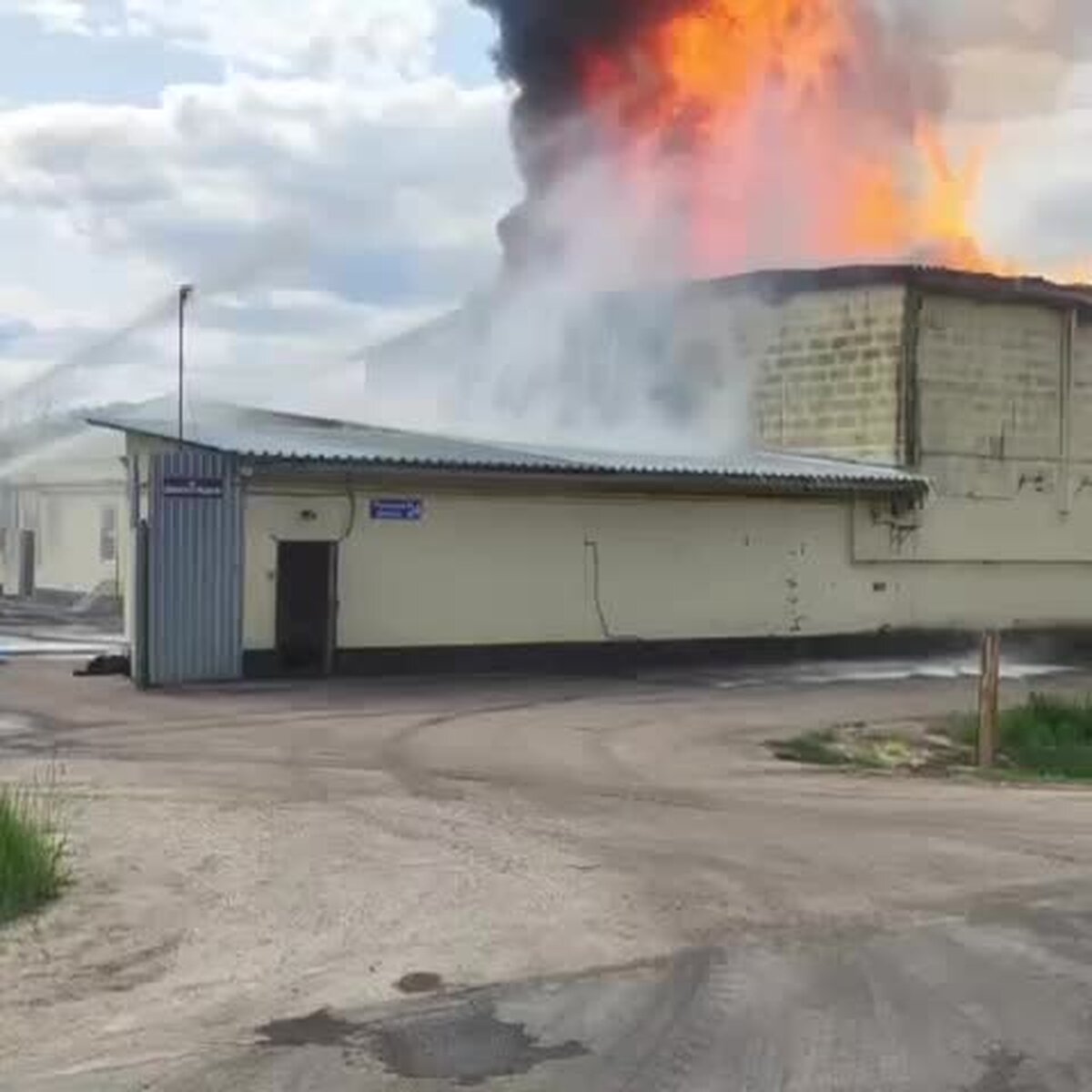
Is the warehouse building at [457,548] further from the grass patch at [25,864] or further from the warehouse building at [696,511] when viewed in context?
the grass patch at [25,864]

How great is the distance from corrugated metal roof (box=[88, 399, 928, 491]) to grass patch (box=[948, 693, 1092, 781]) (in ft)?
24.3

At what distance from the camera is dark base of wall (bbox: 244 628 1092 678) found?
25.0m

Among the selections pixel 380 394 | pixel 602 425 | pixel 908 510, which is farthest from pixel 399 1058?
pixel 380 394

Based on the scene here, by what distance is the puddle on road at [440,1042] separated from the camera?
20.1 feet

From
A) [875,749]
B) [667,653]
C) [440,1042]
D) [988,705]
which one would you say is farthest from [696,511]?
[440,1042]

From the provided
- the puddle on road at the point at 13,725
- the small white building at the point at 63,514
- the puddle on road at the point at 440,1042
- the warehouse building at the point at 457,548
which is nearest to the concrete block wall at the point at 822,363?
the warehouse building at the point at 457,548

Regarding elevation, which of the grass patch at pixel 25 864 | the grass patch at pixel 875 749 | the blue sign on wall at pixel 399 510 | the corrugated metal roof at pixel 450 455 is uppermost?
the corrugated metal roof at pixel 450 455

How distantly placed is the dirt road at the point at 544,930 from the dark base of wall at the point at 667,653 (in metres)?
8.95

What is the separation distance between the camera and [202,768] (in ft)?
48.9

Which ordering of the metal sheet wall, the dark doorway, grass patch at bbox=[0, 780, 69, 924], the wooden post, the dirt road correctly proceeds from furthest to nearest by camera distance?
the dark doorway
the metal sheet wall
the wooden post
grass patch at bbox=[0, 780, 69, 924]
the dirt road

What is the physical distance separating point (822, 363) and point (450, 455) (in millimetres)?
8656

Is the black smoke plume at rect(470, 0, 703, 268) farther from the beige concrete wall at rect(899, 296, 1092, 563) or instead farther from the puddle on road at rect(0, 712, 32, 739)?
the puddle on road at rect(0, 712, 32, 739)

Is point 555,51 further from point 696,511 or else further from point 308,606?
point 308,606

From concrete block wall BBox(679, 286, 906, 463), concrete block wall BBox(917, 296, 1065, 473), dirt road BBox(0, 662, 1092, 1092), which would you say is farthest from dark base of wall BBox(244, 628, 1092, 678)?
dirt road BBox(0, 662, 1092, 1092)
